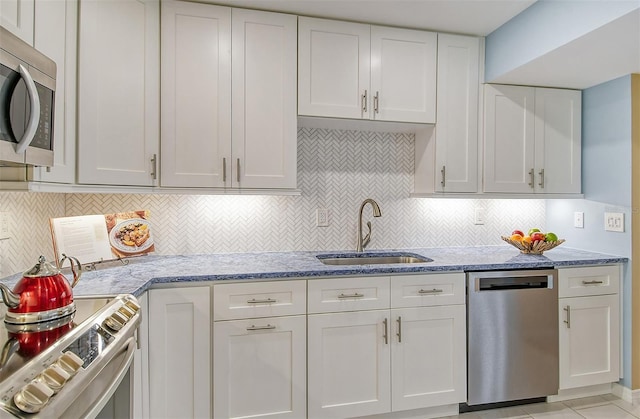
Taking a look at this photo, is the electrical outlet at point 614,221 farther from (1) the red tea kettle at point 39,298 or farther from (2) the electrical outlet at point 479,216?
(1) the red tea kettle at point 39,298

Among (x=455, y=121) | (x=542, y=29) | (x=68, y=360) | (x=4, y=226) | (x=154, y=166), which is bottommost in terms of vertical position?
(x=68, y=360)

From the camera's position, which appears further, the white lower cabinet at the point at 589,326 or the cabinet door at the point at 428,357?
the white lower cabinet at the point at 589,326

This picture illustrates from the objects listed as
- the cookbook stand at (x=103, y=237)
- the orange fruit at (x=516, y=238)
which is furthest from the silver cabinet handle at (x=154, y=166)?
the orange fruit at (x=516, y=238)

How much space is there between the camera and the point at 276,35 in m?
2.14

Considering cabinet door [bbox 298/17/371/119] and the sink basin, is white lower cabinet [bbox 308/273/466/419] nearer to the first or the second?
the sink basin

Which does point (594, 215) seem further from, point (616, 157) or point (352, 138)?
point (352, 138)

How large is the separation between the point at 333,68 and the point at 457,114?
890mm

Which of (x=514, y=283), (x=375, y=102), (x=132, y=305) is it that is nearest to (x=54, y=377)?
(x=132, y=305)

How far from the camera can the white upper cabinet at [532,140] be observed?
2475 millimetres

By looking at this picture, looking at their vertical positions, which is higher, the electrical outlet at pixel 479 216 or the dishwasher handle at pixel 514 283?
the electrical outlet at pixel 479 216

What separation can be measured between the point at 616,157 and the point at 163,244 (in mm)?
2998

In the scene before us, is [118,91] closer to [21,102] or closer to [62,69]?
[62,69]

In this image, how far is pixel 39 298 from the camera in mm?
1075

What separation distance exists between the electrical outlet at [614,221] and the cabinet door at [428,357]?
1227mm
